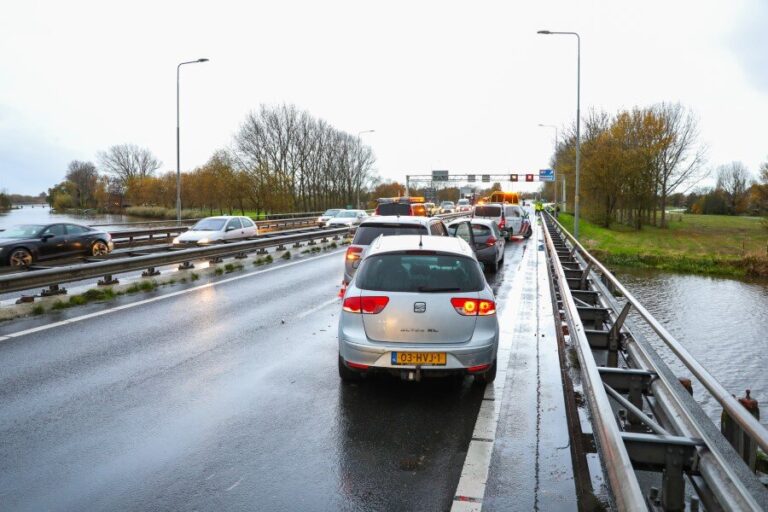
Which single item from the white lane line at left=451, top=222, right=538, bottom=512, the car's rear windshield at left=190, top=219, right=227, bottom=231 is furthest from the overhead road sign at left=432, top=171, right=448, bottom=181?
the white lane line at left=451, top=222, right=538, bottom=512

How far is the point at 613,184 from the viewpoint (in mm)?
48562

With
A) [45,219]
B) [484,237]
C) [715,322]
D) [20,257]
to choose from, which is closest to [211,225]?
[20,257]

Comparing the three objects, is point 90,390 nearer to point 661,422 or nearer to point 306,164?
point 661,422

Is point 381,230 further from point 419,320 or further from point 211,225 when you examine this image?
point 211,225

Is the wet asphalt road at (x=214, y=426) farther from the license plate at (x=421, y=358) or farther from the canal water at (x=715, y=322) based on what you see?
the canal water at (x=715, y=322)

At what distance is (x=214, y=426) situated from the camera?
17.7 ft

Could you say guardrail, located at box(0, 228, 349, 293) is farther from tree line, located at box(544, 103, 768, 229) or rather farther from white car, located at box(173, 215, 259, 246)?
tree line, located at box(544, 103, 768, 229)

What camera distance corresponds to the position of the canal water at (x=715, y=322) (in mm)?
10398

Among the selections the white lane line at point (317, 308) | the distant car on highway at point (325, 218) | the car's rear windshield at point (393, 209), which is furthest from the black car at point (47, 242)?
the distant car on highway at point (325, 218)

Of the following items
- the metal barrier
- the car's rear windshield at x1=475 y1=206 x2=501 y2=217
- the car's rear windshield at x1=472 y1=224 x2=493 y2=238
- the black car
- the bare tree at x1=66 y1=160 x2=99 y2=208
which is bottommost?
the metal barrier

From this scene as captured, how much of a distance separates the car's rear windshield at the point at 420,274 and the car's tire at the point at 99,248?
16495 millimetres

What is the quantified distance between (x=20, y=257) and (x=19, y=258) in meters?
0.04

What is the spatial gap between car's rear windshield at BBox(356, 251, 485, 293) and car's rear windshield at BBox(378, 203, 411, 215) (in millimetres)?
18628

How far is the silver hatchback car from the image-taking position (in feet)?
19.5
